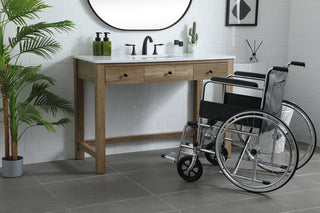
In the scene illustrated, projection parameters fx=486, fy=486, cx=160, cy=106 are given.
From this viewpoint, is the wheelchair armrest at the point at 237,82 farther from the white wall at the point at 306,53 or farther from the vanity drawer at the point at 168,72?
the white wall at the point at 306,53

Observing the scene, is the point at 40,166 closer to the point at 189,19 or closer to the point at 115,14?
the point at 115,14

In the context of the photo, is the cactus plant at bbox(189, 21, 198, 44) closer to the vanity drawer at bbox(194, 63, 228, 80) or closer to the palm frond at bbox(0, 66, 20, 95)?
the vanity drawer at bbox(194, 63, 228, 80)

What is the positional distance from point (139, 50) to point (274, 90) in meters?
1.50

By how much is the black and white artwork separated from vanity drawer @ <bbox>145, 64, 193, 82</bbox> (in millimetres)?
1032

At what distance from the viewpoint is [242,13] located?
4.94m

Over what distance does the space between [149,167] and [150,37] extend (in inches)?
45.5

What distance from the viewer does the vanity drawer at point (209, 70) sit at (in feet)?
13.6

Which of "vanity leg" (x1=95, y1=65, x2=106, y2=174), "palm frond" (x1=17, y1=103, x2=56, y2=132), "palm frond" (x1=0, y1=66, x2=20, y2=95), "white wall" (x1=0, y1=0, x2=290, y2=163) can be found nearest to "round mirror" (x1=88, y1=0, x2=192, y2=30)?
"white wall" (x1=0, y1=0, x2=290, y2=163)

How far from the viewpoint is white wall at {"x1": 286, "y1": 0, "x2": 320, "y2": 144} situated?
16.3 ft

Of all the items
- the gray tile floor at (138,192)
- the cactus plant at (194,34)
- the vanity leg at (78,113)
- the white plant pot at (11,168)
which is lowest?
the gray tile floor at (138,192)

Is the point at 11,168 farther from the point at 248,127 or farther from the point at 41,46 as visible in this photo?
the point at 248,127

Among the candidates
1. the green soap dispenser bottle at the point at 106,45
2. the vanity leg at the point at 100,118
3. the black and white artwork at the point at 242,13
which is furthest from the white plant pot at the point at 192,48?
the vanity leg at the point at 100,118

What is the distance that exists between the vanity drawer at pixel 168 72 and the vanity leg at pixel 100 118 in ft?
1.30

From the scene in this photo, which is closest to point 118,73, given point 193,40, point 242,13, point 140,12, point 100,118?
point 100,118
